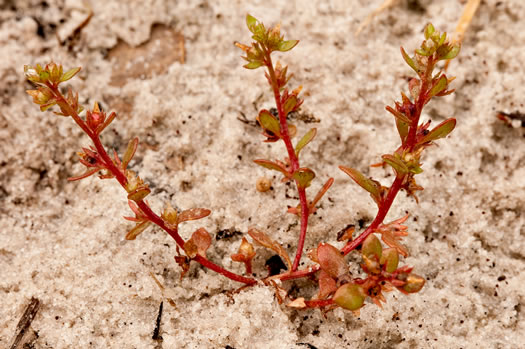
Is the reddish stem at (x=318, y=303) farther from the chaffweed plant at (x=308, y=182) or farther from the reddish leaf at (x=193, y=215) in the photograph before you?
the reddish leaf at (x=193, y=215)

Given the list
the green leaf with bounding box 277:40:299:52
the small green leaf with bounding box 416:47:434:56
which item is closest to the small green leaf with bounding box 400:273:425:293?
the small green leaf with bounding box 416:47:434:56

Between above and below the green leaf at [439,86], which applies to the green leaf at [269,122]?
below

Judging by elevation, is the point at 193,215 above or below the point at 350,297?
below

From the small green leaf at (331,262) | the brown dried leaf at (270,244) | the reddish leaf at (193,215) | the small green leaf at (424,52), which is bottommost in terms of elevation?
the brown dried leaf at (270,244)

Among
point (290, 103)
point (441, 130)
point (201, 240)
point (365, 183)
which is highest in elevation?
point (441, 130)

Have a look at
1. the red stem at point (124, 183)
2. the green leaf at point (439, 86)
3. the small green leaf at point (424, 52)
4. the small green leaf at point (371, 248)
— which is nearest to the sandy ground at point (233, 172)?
the red stem at point (124, 183)

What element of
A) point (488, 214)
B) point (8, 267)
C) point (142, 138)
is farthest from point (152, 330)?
point (488, 214)

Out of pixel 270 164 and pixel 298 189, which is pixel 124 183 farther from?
pixel 298 189

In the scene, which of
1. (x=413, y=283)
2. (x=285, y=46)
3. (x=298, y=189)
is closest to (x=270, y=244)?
(x=298, y=189)
